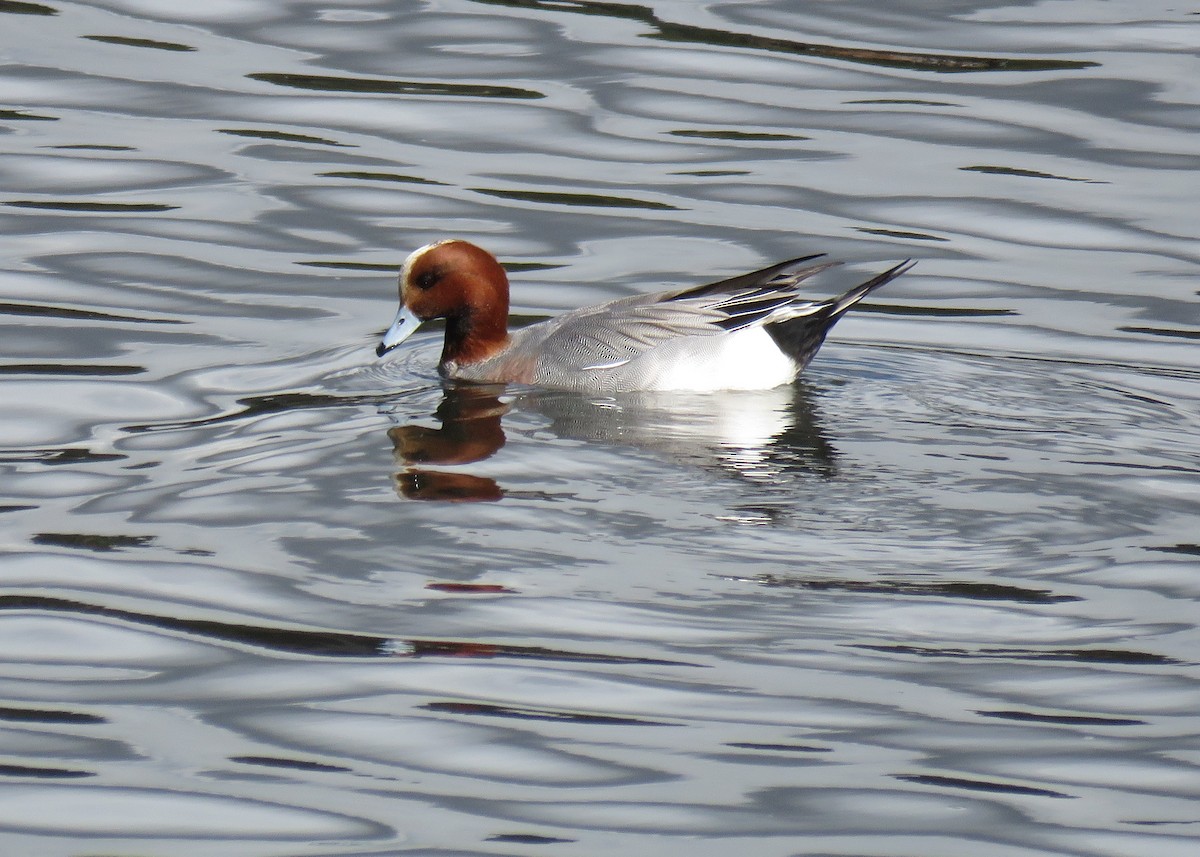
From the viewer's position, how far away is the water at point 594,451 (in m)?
4.68

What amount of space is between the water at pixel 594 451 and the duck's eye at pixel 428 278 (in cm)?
44

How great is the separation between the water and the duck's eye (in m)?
0.44

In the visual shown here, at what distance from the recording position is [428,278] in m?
8.89

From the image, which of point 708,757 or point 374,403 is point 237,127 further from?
point 708,757

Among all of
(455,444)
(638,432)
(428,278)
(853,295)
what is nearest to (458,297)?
(428,278)

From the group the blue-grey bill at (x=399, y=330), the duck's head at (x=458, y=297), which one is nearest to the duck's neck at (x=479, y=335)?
the duck's head at (x=458, y=297)

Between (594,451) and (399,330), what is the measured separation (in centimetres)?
180

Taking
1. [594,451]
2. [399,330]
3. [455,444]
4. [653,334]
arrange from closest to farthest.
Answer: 1. [594,451]
2. [455,444]
3. [653,334]
4. [399,330]

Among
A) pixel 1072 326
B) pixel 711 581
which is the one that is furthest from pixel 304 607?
pixel 1072 326

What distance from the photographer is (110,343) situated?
357 inches

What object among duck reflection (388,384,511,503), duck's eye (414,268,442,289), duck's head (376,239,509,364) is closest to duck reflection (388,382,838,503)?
duck reflection (388,384,511,503)

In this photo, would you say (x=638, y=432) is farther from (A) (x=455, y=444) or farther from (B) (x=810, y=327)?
(B) (x=810, y=327)

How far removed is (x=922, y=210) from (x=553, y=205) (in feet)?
6.92

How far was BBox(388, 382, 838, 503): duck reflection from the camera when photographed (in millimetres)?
7066
